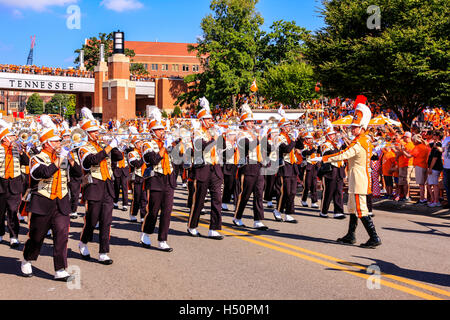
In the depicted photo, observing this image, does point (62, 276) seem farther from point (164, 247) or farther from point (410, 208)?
point (410, 208)

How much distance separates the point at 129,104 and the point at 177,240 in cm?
5902

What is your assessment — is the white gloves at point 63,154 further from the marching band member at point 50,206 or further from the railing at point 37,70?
the railing at point 37,70

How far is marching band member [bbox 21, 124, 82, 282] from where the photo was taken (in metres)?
6.30

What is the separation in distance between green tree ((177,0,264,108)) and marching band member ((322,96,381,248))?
4258cm

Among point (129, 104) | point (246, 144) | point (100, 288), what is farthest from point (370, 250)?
point (129, 104)

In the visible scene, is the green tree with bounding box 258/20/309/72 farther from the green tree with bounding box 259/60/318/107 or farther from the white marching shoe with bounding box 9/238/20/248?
the white marching shoe with bounding box 9/238/20/248

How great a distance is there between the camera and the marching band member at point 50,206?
6.30 metres

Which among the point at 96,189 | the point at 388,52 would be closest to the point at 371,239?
the point at 96,189

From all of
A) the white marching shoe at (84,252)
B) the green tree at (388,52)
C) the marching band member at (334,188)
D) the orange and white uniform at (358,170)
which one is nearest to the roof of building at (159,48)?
the green tree at (388,52)

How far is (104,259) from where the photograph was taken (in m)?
7.09

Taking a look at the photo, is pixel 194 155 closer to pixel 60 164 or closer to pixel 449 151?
pixel 60 164

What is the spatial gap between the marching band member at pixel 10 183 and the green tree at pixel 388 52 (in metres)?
16.8

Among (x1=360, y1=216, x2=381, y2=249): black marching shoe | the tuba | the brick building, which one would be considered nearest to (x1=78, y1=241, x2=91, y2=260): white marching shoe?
the tuba

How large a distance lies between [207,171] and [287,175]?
2.43 m
